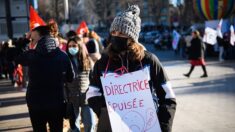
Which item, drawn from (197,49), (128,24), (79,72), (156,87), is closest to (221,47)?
(197,49)

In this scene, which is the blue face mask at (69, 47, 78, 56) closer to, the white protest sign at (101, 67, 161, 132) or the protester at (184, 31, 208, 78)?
the white protest sign at (101, 67, 161, 132)

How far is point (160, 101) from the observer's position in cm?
322

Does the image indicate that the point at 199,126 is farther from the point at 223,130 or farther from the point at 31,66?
the point at 31,66

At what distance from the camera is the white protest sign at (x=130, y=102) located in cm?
310

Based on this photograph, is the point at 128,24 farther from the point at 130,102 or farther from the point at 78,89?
the point at 78,89

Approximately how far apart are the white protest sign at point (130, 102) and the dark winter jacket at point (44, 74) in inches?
68.4

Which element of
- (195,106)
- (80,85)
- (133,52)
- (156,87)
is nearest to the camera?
(133,52)

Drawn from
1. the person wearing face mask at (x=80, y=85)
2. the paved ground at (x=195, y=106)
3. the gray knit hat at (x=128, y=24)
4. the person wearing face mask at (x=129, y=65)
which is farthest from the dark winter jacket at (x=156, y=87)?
the paved ground at (x=195, y=106)

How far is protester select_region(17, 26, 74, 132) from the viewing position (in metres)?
4.72

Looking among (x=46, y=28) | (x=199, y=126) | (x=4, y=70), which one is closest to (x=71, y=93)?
(x=46, y=28)

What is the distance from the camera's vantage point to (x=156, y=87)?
3.20 metres

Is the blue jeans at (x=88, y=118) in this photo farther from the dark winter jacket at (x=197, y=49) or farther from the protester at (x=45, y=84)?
the dark winter jacket at (x=197, y=49)

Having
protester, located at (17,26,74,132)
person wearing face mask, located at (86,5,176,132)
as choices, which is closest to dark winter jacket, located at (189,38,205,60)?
protester, located at (17,26,74,132)

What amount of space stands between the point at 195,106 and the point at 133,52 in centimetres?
686
